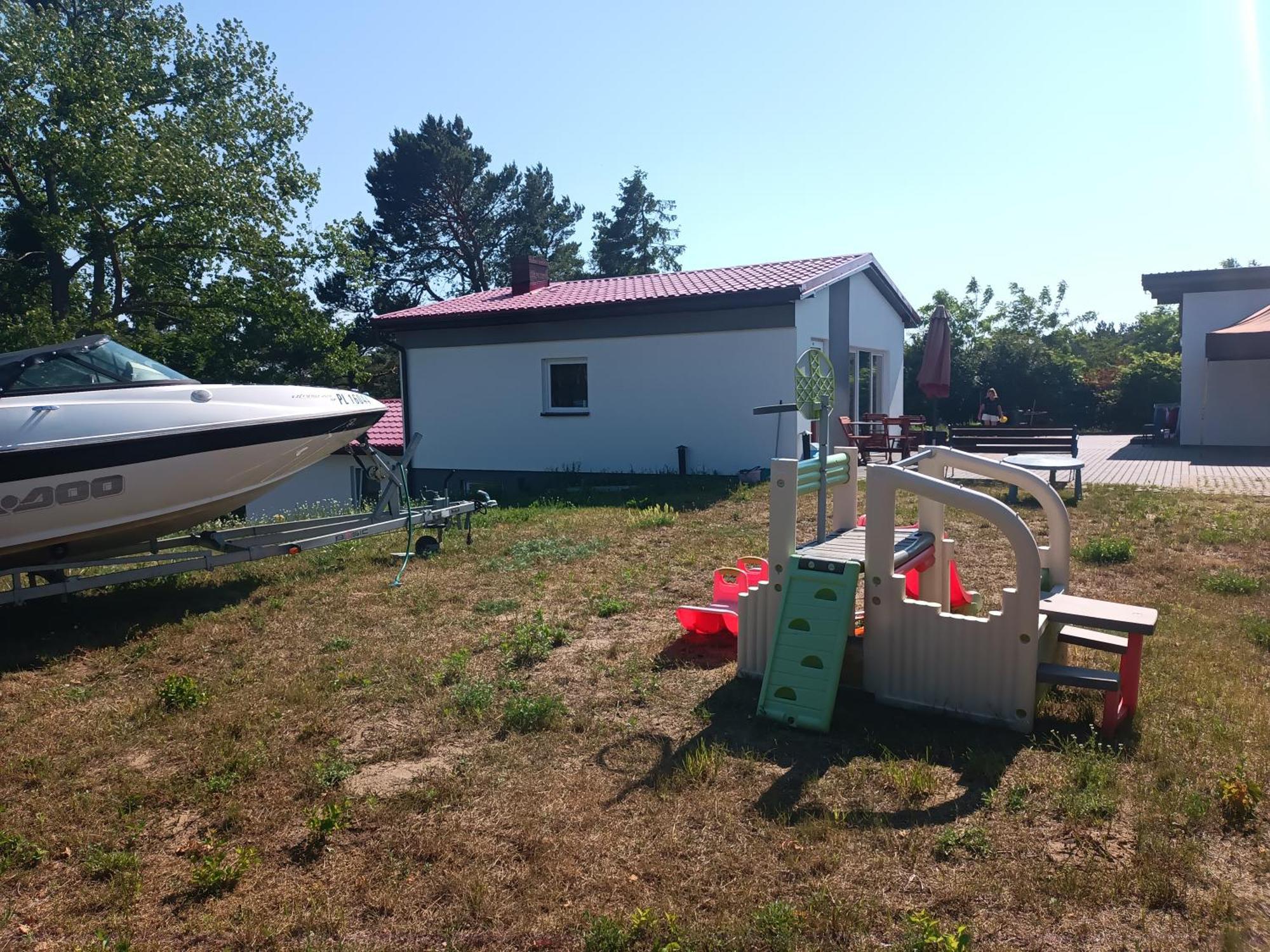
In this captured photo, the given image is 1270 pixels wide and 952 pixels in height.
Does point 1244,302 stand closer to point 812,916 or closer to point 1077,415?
point 1077,415

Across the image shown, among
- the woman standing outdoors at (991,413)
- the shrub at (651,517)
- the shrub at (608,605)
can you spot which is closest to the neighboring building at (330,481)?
the shrub at (651,517)

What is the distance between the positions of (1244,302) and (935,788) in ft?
66.9

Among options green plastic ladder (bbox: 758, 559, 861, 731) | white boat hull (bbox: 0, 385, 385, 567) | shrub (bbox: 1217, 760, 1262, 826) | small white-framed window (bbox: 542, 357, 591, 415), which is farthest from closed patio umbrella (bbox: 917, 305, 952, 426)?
shrub (bbox: 1217, 760, 1262, 826)

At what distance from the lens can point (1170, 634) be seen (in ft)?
18.4

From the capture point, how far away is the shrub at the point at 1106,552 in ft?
25.4

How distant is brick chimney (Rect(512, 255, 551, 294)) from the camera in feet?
60.3

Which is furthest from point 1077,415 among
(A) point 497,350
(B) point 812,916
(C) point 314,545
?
(B) point 812,916

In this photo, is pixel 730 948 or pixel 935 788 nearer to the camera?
pixel 730 948

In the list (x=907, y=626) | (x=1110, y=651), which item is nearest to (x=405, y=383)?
(x=907, y=626)

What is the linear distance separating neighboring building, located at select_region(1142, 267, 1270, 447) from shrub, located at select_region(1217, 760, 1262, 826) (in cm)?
1782

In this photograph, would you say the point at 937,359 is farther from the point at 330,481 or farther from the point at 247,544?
the point at 330,481

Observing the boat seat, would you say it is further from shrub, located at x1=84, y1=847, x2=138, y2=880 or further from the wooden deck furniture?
the wooden deck furniture

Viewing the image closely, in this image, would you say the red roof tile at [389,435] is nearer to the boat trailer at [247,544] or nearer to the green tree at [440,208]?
the boat trailer at [247,544]

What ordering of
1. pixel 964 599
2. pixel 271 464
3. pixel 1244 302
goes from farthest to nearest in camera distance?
pixel 1244 302 → pixel 271 464 → pixel 964 599
